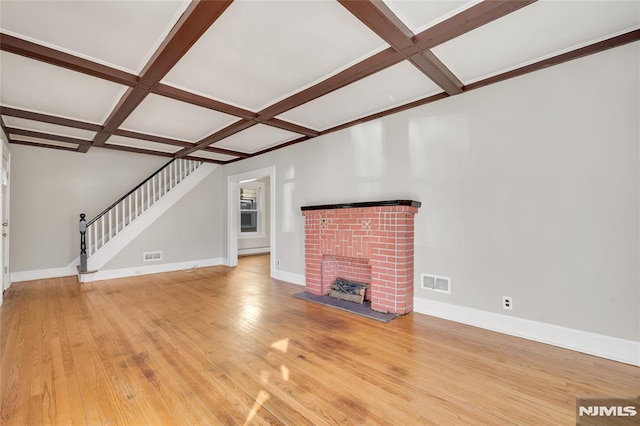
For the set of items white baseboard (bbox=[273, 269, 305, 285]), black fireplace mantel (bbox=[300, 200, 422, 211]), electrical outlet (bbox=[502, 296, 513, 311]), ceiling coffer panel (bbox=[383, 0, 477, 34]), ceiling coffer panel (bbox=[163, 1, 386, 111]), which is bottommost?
white baseboard (bbox=[273, 269, 305, 285])

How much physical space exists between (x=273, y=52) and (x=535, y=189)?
2.65m

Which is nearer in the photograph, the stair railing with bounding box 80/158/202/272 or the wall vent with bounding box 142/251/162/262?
the stair railing with bounding box 80/158/202/272

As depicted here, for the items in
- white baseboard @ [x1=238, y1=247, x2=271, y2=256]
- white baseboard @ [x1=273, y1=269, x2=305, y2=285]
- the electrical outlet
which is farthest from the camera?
white baseboard @ [x1=238, y1=247, x2=271, y2=256]

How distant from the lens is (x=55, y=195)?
5.51 meters

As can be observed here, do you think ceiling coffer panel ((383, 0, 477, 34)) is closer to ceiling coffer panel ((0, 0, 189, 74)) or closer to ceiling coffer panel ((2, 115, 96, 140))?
ceiling coffer panel ((0, 0, 189, 74))

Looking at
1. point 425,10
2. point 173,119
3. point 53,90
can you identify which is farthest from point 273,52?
point 53,90

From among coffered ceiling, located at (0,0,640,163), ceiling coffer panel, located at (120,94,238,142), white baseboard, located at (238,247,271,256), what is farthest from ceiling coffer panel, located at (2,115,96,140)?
white baseboard, located at (238,247,271,256)

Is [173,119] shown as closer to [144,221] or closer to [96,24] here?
[96,24]

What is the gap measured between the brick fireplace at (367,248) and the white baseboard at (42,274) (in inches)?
190

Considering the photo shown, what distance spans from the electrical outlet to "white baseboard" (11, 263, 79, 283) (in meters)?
7.19

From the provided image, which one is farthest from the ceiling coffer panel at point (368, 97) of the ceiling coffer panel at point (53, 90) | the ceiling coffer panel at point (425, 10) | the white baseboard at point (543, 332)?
the white baseboard at point (543, 332)

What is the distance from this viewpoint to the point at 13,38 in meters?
2.13

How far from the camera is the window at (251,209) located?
8.91 meters

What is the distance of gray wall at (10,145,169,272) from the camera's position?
5.16 m
